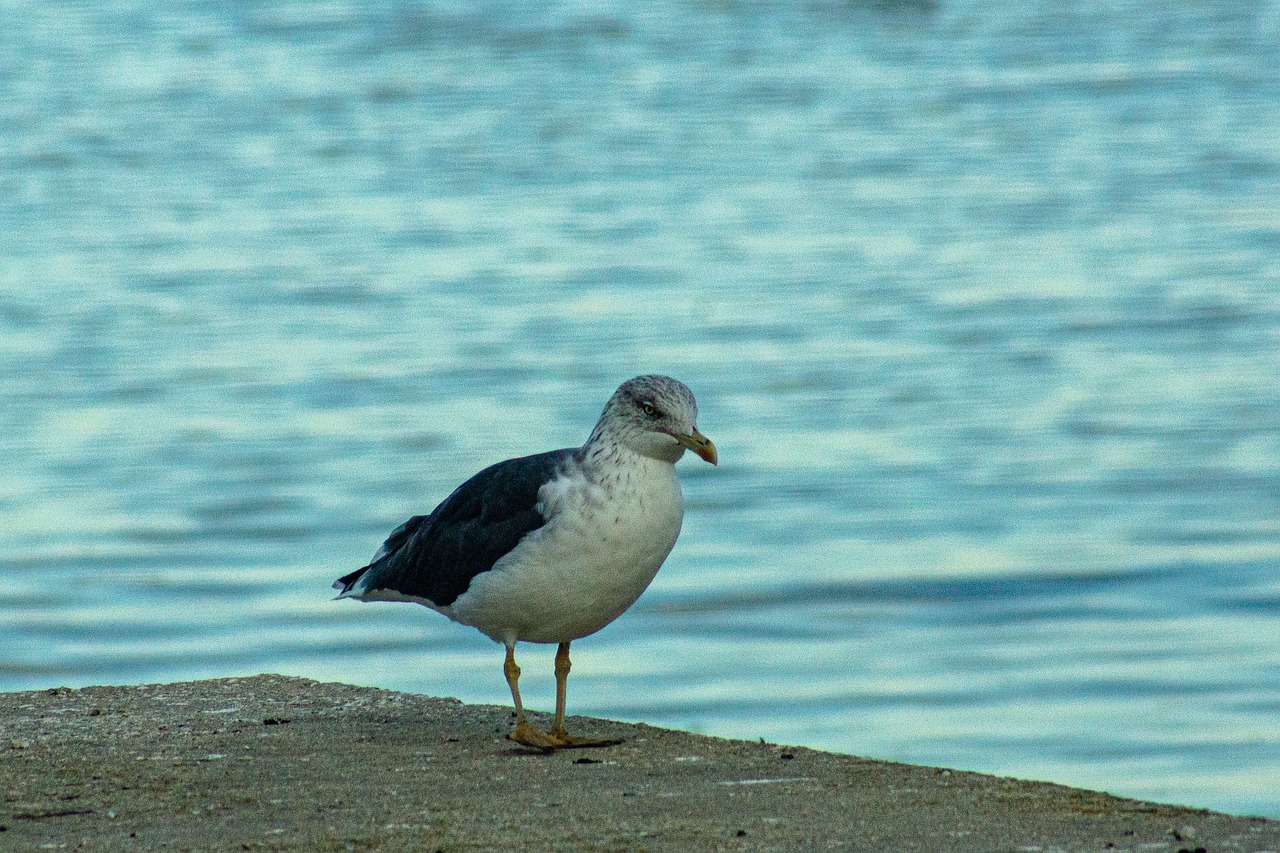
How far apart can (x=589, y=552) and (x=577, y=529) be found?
0.08 m

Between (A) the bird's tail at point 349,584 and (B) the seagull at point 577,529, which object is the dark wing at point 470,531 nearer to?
(B) the seagull at point 577,529

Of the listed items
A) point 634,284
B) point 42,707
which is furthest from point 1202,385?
point 42,707

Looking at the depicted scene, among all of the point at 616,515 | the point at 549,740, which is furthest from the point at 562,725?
the point at 616,515

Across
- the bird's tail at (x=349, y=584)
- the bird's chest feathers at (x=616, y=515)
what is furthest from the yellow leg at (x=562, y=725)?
the bird's tail at (x=349, y=584)

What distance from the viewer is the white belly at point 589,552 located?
24.6 ft

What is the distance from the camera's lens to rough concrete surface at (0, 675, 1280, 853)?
20.8ft

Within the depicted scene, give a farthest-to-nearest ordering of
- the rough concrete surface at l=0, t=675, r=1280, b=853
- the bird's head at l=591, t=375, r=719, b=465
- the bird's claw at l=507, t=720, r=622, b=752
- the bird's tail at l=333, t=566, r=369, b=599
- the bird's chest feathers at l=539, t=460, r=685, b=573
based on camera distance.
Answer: the bird's tail at l=333, t=566, r=369, b=599
the bird's claw at l=507, t=720, r=622, b=752
the bird's head at l=591, t=375, r=719, b=465
the bird's chest feathers at l=539, t=460, r=685, b=573
the rough concrete surface at l=0, t=675, r=1280, b=853

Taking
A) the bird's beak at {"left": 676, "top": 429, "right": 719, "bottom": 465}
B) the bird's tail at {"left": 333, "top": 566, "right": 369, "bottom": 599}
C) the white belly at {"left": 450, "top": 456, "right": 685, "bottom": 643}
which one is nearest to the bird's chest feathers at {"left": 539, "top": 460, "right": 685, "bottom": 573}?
the white belly at {"left": 450, "top": 456, "right": 685, "bottom": 643}

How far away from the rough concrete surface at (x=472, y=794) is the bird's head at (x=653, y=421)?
1.01 metres

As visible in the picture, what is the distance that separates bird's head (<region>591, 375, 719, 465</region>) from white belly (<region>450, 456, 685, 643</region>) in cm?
7

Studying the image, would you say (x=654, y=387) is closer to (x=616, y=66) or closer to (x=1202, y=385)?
(x=1202, y=385)

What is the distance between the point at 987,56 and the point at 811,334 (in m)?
18.6

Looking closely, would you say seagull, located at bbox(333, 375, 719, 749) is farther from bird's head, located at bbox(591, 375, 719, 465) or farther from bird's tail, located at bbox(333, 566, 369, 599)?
bird's tail, located at bbox(333, 566, 369, 599)

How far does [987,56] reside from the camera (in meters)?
37.0
